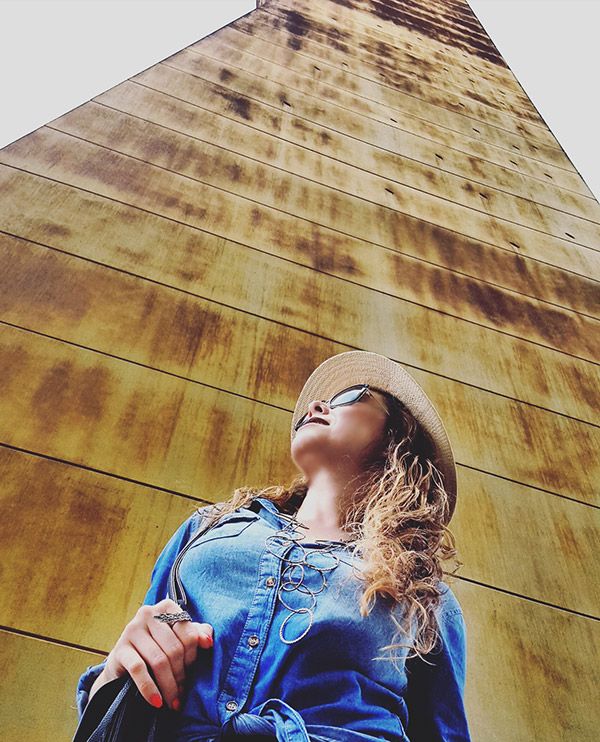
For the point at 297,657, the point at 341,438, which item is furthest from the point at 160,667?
the point at 341,438

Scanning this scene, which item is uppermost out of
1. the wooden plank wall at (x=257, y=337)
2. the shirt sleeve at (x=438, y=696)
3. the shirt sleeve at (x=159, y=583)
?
the shirt sleeve at (x=438, y=696)

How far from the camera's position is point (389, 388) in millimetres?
1856

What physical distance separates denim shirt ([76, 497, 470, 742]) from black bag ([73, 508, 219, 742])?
43 millimetres

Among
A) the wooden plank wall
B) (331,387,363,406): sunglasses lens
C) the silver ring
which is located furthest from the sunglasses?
the silver ring

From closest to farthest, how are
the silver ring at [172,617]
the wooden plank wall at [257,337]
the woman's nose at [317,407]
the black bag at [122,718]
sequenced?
Answer: 1. the black bag at [122,718]
2. the silver ring at [172,617]
3. the woman's nose at [317,407]
4. the wooden plank wall at [257,337]

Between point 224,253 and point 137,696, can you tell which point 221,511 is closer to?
point 137,696

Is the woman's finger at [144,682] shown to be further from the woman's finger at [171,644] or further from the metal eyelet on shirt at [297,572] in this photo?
the metal eyelet on shirt at [297,572]

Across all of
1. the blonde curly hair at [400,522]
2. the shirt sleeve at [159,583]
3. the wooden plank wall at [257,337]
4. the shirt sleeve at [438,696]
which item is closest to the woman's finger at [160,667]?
the shirt sleeve at [159,583]

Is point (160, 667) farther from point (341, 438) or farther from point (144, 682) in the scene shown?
point (341, 438)

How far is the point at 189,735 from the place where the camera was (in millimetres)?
1041

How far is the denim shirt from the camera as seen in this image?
105 cm

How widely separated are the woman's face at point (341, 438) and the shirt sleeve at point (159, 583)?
321 mm

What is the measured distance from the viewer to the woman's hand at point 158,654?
1.02 meters

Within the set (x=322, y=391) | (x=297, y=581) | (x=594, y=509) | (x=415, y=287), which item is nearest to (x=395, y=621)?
(x=297, y=581)
